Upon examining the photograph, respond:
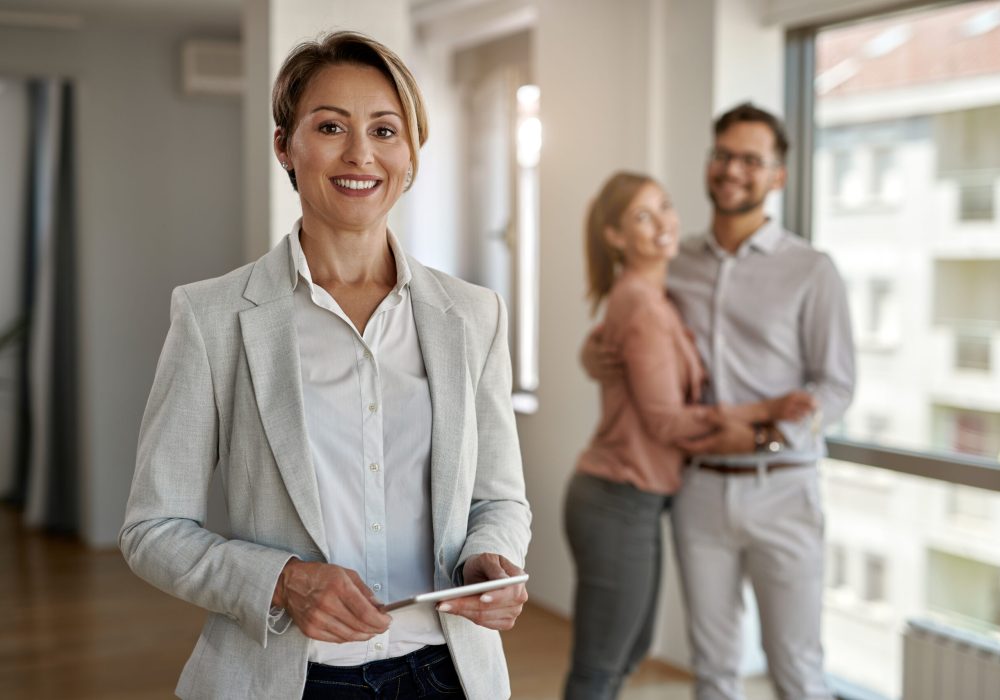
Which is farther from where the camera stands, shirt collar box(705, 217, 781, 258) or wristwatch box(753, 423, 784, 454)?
shirt collar box(705, 217, 781, 258)

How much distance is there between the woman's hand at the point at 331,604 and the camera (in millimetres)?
1108

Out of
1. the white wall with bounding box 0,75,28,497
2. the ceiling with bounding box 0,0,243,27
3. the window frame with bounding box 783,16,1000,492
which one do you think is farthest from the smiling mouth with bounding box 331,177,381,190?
the white wall with bounding box 0,75,28,497

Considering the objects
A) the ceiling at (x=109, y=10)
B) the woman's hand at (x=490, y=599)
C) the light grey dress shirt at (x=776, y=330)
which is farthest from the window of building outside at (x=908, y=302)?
the ceiling at (x=109, y=10)

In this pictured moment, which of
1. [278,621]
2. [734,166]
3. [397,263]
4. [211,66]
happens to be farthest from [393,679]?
[211,66]

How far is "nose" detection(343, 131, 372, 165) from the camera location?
117cm

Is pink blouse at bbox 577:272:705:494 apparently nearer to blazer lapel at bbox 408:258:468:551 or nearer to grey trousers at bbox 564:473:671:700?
grey trousers at bbox 564:473:671:700

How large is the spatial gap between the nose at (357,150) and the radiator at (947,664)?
248 cm

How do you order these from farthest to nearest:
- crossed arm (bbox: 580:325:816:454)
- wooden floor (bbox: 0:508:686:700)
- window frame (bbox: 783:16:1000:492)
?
wooden floor (bbox: 0:508:686:700) → window frame (bbox: 783:16:1000:492) → crossed arm (bbox: 580:325:816:454)

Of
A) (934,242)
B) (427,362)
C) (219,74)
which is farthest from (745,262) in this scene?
(219,74)

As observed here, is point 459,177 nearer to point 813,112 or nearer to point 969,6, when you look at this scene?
point 813,112

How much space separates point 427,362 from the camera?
49.5 inches

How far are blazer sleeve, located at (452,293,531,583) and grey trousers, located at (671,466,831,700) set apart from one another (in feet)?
4.71

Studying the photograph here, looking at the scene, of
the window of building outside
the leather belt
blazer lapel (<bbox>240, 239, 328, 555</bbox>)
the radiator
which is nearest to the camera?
blazer lapel (<bbox>240, 239, 328, 555</bbox>)

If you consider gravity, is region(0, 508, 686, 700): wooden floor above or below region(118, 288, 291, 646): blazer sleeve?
below
